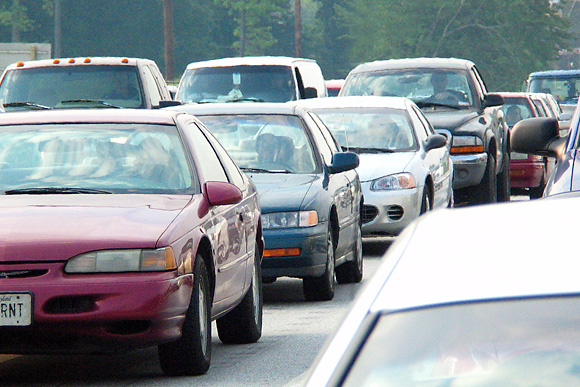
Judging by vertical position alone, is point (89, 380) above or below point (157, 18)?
above

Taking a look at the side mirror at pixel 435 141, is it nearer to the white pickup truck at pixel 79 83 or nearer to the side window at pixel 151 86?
the white pickup truck at pixel 79 83

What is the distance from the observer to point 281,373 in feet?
22.9

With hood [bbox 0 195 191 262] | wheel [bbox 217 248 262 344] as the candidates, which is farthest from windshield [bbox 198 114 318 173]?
hood [bbox 0 195 191 262]

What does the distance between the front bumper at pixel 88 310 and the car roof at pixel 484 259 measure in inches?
134

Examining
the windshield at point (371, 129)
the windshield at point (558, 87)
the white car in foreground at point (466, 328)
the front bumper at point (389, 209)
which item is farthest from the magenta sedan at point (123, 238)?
the windshield at point (558, 87)

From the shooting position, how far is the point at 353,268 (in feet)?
38.0

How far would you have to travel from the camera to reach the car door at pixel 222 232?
716cm

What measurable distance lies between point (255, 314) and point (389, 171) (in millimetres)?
5601

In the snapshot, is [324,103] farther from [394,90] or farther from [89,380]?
[89,380]

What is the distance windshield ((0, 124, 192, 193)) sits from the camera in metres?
7.19

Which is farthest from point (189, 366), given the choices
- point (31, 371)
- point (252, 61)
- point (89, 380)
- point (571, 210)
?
point (252, 61)

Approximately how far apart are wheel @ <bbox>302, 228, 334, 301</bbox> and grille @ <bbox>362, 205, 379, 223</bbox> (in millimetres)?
3083

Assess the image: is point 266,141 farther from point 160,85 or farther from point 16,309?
point 160,85

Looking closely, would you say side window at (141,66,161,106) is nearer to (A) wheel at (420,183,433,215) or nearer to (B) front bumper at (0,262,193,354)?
(A) wheel at (420,183,433,215)
